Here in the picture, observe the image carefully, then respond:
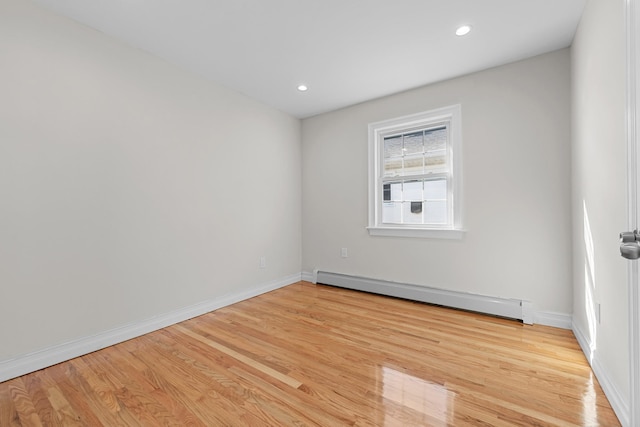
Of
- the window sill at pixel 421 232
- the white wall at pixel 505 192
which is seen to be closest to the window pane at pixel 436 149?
the white wall at pixel 505 192

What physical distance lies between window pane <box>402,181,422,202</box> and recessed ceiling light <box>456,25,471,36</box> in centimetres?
153

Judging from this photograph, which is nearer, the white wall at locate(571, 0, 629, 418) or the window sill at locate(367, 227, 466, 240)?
the white wall at locate(571, 0, 629, 418)

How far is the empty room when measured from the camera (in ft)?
4.85

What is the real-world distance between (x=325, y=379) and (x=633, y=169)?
5.97 feet

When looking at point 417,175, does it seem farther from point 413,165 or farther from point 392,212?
point 392,212

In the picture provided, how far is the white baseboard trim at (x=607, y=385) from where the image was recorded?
1269 mm

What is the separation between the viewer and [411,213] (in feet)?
10.9

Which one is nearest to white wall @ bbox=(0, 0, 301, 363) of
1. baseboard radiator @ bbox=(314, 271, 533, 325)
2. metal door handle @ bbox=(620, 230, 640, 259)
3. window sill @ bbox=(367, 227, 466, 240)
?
baseboard radiator @ bbox=(314, 271, 533, 325)

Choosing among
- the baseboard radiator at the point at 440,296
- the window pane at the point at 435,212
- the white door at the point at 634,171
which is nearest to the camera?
the white door at the point at 634,171

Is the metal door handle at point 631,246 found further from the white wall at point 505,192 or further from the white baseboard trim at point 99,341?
the white baseboard trim at point 99,341

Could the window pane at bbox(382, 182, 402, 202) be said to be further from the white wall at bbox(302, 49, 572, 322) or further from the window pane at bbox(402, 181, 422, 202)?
the white wall at bbox(302, 49, 572, 322)

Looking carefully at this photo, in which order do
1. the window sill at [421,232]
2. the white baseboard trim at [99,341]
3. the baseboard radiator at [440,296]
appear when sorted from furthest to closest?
1. the window sill at [421,232]
2. the baseboard radiator at [440,296]
3. the white baseboard trim at [99,341]

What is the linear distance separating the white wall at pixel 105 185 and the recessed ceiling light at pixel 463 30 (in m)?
2.34

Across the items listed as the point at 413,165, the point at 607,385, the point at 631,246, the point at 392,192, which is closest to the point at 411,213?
the point at 392,192
